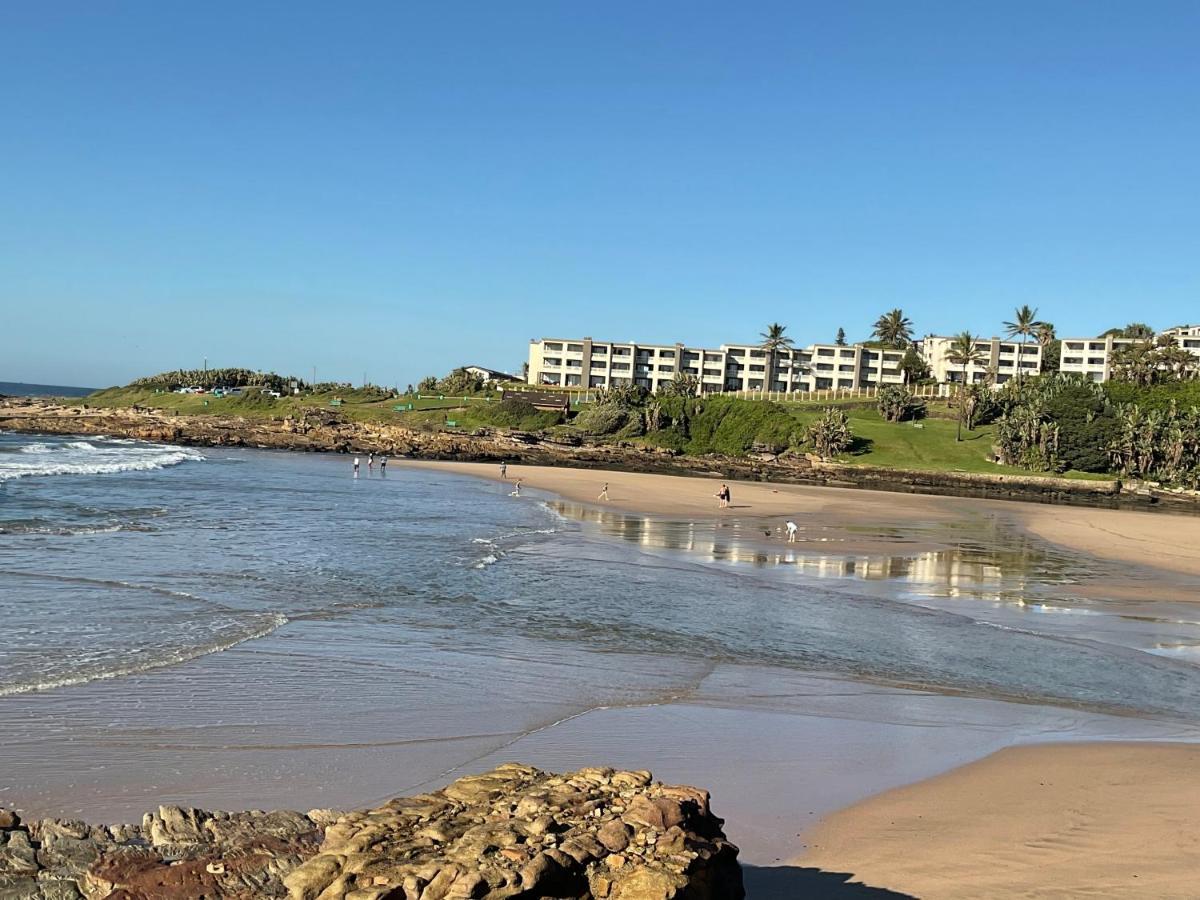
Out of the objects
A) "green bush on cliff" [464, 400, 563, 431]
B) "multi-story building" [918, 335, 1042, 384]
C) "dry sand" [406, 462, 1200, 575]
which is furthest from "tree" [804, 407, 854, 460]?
"multi-story building" [918, 335, 1042, 384]

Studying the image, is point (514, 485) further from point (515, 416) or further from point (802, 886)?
point (802, 886)

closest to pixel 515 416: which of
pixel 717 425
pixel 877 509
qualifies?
pixel 717 425

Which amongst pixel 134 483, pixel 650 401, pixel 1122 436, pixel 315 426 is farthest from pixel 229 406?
pixel 1122 436

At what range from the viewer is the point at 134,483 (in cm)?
4600

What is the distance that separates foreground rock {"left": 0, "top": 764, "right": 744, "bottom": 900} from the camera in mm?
5801

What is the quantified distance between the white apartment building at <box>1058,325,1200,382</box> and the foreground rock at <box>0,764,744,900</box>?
143 meters

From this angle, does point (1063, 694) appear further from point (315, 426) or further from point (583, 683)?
point (315, 426)

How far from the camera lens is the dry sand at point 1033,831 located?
26.9ft

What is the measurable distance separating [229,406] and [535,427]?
131 feet

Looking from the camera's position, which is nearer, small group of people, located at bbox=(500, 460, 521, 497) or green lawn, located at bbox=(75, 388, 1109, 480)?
small group of people, located at bbox=(500, 460, 521, 497)

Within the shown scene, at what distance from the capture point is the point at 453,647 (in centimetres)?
1658

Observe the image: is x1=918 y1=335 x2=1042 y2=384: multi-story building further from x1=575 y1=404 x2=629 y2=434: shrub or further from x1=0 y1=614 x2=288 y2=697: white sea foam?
x1=0 y1=614 x2=288 y2=697: white sea foam

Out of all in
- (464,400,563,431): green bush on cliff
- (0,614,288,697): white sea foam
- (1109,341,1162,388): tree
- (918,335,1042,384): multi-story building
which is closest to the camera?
(0,614,288,697): white sea foam

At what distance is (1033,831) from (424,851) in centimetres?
641
